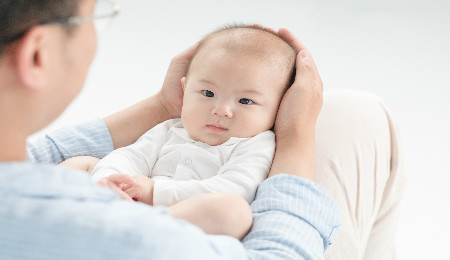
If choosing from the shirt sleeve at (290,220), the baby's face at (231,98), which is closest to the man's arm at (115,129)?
the baby's face at (231,98)

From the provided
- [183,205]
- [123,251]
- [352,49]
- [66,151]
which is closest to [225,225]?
[183,205]

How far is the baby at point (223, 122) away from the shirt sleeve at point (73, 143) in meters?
0.09

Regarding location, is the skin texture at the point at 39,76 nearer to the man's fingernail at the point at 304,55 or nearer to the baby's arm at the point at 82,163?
the baby's arm at the point at 82,163

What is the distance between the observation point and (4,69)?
993mm

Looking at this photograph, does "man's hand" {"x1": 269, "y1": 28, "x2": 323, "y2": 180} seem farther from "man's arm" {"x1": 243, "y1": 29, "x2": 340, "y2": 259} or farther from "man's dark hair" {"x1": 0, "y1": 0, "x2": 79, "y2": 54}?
"man's dark hair" {"x1": 0, "y1": 0, "x2": 79, "y2": 54}

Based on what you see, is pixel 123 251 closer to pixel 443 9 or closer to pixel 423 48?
pixel 423 48

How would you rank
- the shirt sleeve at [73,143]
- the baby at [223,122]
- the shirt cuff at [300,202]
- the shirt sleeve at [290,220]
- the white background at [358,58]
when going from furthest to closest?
the white background at [358,58] < the shirt sleeve at [73,143] < the baby at [223,122] < the shirt cuff at [300,202] < the shirt sleeve at [290,220]

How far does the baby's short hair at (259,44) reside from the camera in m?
1.71

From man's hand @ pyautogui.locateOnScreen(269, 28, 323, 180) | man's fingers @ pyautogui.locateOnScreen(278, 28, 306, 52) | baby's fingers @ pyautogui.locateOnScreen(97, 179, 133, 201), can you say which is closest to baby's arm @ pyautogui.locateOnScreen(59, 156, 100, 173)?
baby's fingers @ pyautogui.locateOnScreen(97, 179, 133, 201)

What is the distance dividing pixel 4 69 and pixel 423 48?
345cm

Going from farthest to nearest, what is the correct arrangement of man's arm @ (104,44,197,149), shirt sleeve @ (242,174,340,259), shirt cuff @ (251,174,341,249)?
man's arm @ (104,44,197,149) < shirt cuff @ (251,174,341,249) < shirt sleeve @ (242,174,340,259)

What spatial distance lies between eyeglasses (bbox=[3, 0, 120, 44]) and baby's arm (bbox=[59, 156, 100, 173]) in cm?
64

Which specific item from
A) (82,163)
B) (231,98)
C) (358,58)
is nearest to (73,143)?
(82,163)

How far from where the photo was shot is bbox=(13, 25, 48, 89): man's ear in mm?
973
